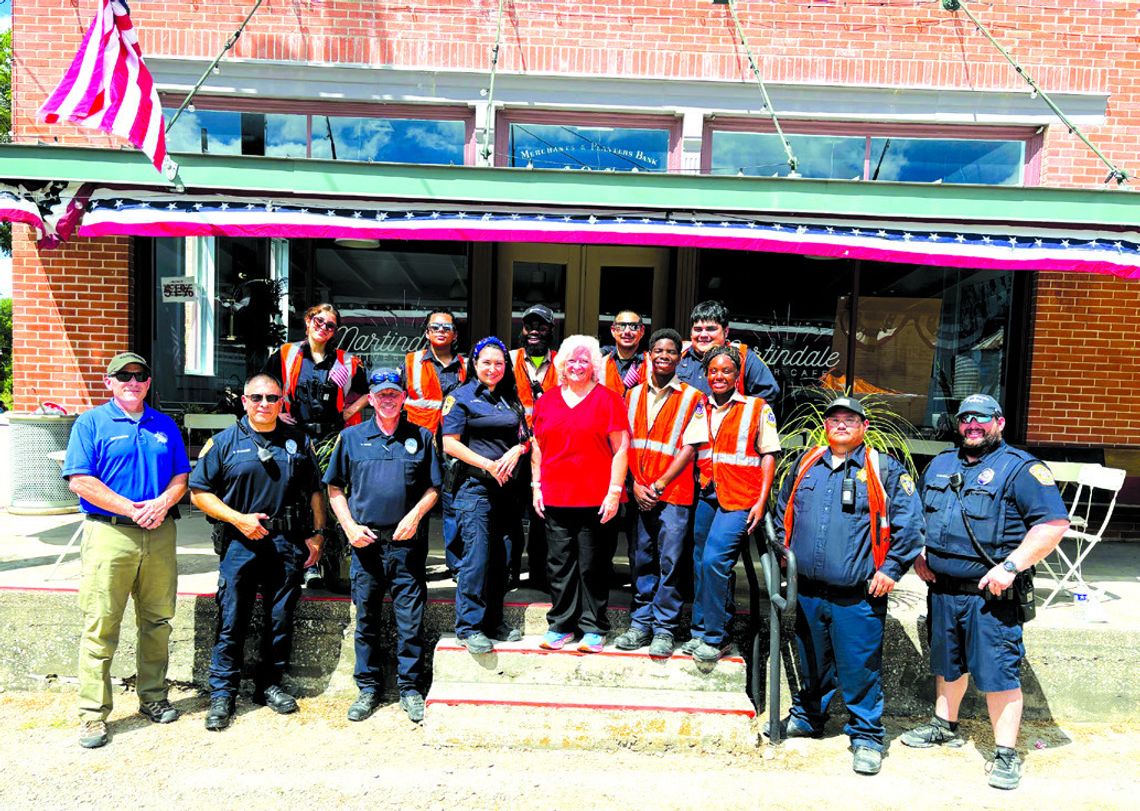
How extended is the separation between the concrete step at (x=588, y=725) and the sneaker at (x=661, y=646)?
272 mm

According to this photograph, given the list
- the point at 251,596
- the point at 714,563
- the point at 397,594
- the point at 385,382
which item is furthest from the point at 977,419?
the point at 251,596

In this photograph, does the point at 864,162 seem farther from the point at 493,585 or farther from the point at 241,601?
the point at 241,601

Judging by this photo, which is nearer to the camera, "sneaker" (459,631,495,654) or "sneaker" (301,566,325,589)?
"sneaker" (459,631,495,654)

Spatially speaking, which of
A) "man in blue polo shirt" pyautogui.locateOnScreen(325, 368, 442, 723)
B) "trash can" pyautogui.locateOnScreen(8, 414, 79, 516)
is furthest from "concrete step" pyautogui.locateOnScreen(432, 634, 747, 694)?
"trash can" pyautogui.locateOnScreen(8, 414, 79, 516)

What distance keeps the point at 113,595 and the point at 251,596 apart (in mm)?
703

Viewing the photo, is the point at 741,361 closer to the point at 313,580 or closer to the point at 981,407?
the point at 981,407

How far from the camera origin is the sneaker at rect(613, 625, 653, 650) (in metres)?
4.64

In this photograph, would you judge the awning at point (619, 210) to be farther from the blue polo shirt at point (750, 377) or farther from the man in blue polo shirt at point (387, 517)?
the man in blue polo shirt at point (387, 517)

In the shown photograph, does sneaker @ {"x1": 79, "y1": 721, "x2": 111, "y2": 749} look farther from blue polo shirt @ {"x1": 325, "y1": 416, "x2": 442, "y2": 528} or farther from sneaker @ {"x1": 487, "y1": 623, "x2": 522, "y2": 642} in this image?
sneaker @ {"x1": 487, "y1": 623, "x2": 522, "y2": 642}

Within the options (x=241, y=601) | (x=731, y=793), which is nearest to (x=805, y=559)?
(x=731, y=793)

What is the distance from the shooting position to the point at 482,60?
8.24 metres

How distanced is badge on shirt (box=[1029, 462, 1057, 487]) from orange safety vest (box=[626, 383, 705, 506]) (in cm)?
172

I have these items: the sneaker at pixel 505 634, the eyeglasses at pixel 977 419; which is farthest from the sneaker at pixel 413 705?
the eyeglasses at pixel 977 419

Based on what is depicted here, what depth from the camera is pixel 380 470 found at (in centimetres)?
457
